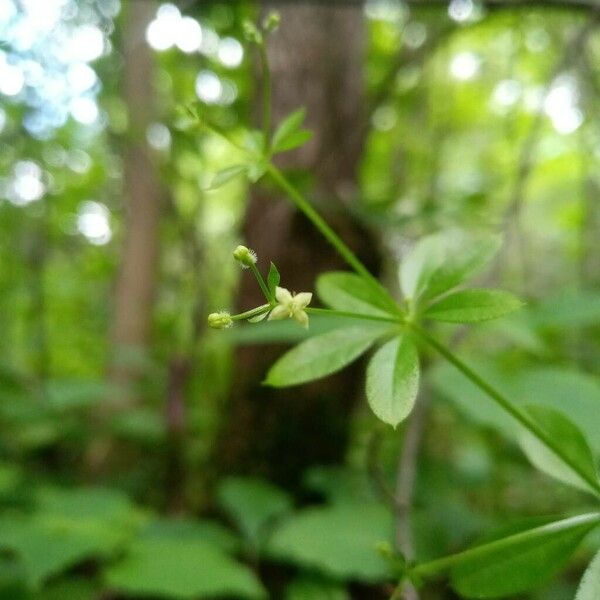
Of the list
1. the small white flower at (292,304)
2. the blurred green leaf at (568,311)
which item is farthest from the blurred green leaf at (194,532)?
the small white flower at (292,304)

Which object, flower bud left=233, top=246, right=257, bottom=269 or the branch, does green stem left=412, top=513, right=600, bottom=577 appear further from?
the branch

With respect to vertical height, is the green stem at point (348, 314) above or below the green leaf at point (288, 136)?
below

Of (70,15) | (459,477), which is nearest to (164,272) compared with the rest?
(70,15)

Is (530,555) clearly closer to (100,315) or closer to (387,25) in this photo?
(387,25)

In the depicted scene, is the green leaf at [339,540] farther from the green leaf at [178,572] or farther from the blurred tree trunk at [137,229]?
the blurred tree trunk at [137,229]

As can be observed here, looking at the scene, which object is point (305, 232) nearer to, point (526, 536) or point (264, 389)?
point (264, 389)

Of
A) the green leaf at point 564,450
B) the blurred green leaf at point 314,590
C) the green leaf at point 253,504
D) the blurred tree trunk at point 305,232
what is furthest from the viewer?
the blurred tree trunk at point 305,232
